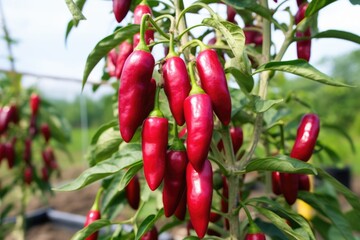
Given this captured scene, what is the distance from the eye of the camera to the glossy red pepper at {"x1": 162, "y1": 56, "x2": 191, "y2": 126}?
2.70 feet

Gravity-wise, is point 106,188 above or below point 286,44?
below

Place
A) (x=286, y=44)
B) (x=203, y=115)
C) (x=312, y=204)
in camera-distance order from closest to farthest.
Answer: (x=203, y=115) → (x=286, y=44) → (x=312, y=204)

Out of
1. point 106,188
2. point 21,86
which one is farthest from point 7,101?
point 106,188

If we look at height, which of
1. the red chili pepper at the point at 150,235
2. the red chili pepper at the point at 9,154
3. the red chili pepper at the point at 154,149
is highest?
the red chili pepper at the point at 154,149

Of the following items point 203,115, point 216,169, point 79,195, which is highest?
point 203,115

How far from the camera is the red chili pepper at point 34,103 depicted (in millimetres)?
2662

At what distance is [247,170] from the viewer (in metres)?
0.99

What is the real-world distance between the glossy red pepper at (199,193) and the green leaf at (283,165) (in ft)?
0.48

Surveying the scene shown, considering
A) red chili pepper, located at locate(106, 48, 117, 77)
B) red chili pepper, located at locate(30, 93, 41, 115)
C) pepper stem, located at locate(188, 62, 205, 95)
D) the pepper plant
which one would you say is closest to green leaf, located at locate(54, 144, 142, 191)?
the pepper plant

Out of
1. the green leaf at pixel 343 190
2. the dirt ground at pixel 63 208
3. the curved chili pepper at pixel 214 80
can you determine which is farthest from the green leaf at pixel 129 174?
the dirt ground at pixel 63 208

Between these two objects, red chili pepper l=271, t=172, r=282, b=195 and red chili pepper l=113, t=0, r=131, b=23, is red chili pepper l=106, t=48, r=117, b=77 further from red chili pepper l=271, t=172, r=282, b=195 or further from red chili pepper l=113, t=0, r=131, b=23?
red chili pepper l=271, t=172, r=282, b=195

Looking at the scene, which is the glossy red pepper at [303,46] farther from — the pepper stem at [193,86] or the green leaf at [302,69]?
the pepper stem at [193,86]

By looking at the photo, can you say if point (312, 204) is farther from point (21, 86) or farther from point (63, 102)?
point (63, 102)

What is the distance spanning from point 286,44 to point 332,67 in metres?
32.0
